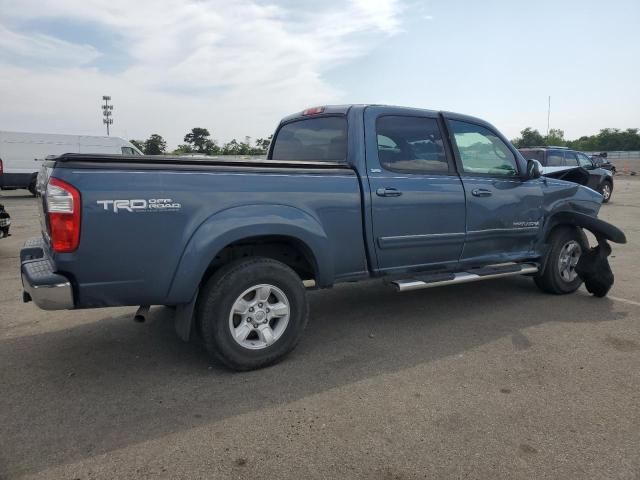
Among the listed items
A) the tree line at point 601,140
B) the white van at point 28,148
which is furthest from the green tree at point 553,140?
the white van at point 28,148

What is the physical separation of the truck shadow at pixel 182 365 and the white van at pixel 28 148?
58.0ft

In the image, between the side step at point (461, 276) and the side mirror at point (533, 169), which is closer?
the side step at point (461, 276)

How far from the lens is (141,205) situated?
2.99 metres

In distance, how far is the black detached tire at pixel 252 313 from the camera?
335 cm

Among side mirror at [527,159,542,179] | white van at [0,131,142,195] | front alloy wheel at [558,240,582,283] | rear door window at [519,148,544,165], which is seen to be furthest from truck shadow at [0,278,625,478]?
white van at [0,131,142,195]

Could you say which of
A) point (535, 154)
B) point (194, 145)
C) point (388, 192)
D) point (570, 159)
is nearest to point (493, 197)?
point (388, 192)

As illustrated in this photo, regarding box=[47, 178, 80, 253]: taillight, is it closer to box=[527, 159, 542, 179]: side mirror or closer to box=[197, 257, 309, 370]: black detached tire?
box=[197, 257, 309, 370]: black detached tire

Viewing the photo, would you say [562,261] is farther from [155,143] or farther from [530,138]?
[530,138]

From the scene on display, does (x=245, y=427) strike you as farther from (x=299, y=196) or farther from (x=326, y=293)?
(x=326, y=293)

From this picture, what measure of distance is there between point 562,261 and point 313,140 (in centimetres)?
308

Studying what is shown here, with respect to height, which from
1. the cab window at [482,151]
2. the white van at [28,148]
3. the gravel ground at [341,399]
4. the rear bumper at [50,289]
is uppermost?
the white van at [28,148]

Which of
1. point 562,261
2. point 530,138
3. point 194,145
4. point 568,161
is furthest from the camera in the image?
point 530,138

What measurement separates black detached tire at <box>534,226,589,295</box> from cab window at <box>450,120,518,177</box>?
98cm

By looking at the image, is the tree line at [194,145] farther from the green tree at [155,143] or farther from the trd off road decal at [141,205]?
the trd off road decal at [141,205]
